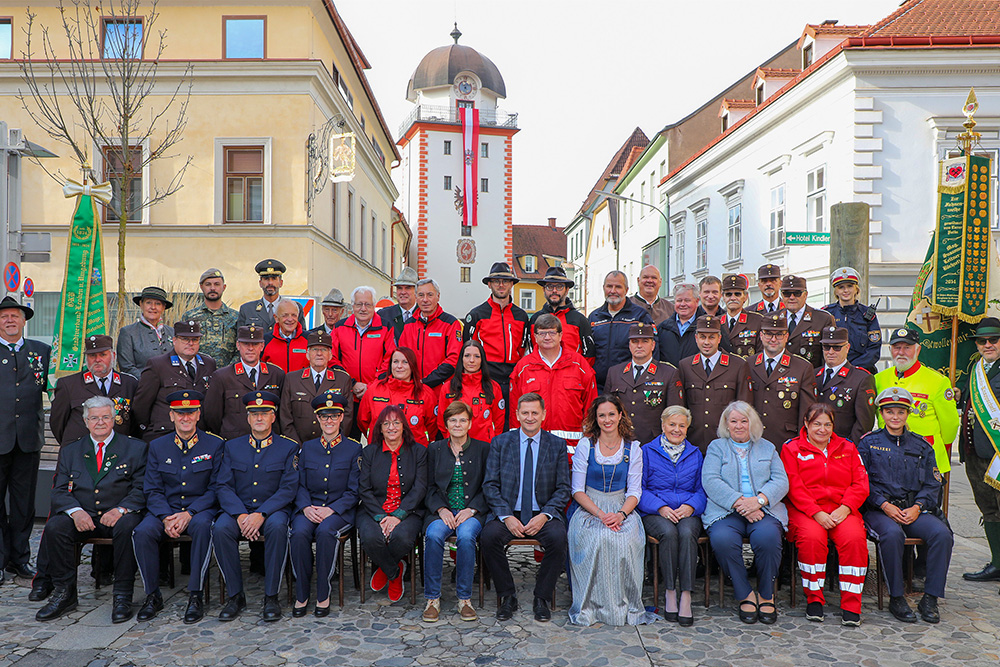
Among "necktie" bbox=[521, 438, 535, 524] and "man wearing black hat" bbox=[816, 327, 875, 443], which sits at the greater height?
"man wearing black hat" bbox=[816, 327, 875, 443]

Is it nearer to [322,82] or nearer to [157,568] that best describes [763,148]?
[322,82]

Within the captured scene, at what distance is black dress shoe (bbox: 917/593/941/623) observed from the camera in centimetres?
530

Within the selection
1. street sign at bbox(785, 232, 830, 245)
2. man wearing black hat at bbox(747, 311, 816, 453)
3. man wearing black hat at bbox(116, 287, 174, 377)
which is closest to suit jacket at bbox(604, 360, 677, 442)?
man wearing black hat at bbox(747, 311, 816, 453)

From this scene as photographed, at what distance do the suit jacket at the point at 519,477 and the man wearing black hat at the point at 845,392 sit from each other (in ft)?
7.67

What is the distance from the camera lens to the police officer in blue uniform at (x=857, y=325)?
7102 mm

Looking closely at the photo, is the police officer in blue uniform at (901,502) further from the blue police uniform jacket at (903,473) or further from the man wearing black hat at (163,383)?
the man wearing black hat at (163,383)

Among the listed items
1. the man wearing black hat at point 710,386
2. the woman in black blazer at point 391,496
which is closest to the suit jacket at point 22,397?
the woman in black blazer at point 391,496

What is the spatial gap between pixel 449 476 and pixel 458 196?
1702 inches

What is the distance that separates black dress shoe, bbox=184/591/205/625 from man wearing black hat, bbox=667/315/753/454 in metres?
3.91

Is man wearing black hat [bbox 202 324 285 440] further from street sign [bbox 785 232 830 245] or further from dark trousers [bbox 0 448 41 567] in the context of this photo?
street sign [bbox 785 232 830 245]

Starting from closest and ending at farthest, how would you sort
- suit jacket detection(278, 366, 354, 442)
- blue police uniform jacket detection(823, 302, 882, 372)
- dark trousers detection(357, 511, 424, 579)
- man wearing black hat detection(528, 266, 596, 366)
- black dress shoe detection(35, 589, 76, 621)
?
black dress shoe detection(35, 589, 76, 621) < dark trousers detection(357, 511, 424, 579) < suit jacket detection(278, 366, 354, 442) < man wearing black hat detection(528, 266, 596, 366) < blue police uniform jacket detection(823, 302, 882, 372)

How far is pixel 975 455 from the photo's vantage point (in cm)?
642

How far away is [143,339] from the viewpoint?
6.97 m

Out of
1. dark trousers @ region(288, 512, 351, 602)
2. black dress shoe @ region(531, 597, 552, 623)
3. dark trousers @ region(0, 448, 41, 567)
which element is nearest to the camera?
black dress shoe @ region(531, 597, 552, 623)
